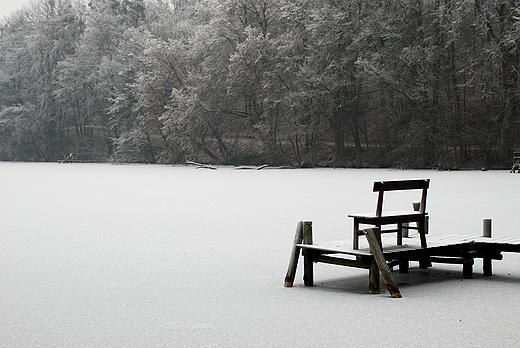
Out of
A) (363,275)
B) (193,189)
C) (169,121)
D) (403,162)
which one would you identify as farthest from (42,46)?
(363,275)

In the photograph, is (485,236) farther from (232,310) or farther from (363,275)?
(232,310)

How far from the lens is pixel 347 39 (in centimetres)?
4266

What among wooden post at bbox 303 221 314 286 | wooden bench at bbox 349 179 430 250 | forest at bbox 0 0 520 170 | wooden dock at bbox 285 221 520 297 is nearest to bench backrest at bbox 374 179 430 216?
wooden bench at bbox 349 179 430 250

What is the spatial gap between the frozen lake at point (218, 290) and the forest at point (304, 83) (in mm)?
24779

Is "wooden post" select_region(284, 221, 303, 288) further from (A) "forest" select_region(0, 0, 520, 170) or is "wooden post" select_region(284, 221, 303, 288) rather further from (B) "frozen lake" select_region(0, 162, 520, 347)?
(A) "forest" select_region(0, 0, 520, 170)

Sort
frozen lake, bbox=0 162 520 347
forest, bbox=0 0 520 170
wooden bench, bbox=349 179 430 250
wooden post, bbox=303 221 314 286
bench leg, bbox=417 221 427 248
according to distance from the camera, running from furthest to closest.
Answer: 1. forest, bbox=0 0 520 170
2. wooden post, bbox=303 221 314 286
3. bench leg, bbox=417 221 427 248
4. wooden bench, bbox=349 179 430 250
5. frozen lake, bbox=0 162 520 347

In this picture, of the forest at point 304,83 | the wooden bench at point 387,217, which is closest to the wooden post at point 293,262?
the wooden bench at point 387,217

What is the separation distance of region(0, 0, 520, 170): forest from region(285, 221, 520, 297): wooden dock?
27.8 m

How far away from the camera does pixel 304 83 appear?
43625mm

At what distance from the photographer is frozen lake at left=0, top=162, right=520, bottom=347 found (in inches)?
225

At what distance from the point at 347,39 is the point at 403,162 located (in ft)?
27.1

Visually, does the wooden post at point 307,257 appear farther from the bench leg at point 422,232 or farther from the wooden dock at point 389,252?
the bench leg at point 422,232

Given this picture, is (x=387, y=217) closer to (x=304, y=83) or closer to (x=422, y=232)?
(x=422, y=232)

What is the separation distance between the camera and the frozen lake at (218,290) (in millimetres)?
5723
